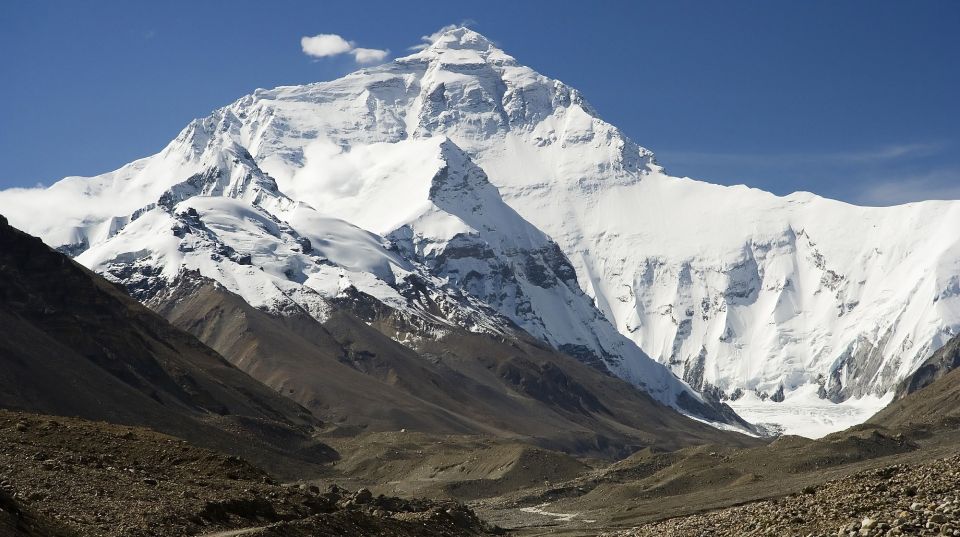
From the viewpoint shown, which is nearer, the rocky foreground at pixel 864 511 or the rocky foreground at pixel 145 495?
the rocky foreground at pixel 864 511

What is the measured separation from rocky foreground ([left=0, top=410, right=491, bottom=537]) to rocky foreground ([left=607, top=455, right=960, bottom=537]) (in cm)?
1770

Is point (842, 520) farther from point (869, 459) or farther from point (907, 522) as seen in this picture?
point (869, 459)

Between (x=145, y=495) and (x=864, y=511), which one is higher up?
(x=864, y=511)

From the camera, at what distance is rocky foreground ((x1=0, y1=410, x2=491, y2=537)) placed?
5841 cm

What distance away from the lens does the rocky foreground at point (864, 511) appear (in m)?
44.3

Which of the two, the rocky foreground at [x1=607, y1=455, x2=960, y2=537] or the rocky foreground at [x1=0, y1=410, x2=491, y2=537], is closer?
the rocky foreground at [x1=607, y1=455, x2=960, y2=537]

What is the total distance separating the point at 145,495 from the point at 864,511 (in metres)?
32.6

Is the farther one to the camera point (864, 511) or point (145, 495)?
point (145, 495)

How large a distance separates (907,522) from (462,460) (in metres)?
148

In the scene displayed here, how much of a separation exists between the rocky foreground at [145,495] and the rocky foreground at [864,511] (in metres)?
17.7

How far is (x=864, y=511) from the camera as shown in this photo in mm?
51312

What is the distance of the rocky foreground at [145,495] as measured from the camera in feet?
192

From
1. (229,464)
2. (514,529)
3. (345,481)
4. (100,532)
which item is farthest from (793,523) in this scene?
(345,481)

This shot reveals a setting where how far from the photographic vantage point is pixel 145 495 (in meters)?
65.8
